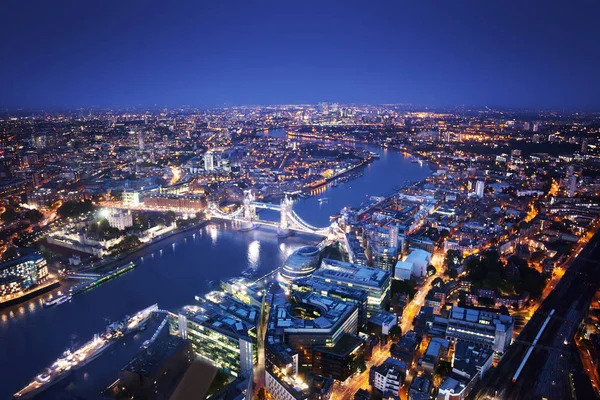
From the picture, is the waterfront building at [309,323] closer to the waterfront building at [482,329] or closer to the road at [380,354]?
the road at [380,354]

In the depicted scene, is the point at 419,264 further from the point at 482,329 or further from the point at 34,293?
the point at 34,293

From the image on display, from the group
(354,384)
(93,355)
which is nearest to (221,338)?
(354,384)

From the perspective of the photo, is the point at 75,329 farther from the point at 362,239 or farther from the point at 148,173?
the point at 148,173

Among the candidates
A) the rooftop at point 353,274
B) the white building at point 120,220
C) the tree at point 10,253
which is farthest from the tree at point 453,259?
the tree at point 10,253

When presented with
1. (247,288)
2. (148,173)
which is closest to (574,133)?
(148,173)

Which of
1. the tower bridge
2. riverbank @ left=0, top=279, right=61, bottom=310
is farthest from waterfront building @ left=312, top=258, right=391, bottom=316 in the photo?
riverbank @ left=0, top=279, right=61, bottom=310

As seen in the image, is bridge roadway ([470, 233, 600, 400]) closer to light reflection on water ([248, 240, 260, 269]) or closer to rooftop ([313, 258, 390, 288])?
rooftop ([313, 258, 390, 288])

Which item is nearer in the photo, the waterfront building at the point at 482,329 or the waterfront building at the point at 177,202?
the waterfront building at the point at 482,329
